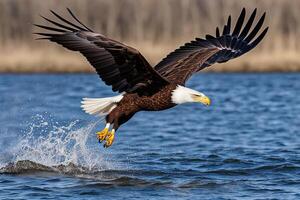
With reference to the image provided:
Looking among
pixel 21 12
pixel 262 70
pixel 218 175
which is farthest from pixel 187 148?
pixel 21 12

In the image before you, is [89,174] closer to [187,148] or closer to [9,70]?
[187,148]

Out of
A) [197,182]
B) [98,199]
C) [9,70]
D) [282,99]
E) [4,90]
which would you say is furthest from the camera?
[9,70]

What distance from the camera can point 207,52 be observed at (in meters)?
9.73

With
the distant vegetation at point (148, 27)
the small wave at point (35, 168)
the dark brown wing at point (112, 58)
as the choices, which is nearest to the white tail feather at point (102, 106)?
the dark brown wing at point (112, 58)

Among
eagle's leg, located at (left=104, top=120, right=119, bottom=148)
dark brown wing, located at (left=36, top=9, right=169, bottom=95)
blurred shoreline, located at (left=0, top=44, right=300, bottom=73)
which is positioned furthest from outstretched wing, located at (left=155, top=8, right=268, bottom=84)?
blurred shoreline, located at (left=0, top=44, right=300, bottom=73)

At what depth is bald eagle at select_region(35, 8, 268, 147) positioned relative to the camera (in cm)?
808

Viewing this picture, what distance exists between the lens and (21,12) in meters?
26.0

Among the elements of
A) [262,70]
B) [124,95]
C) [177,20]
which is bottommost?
[124,95]

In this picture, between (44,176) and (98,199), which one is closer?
(98,199)

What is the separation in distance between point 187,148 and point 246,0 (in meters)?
14.4

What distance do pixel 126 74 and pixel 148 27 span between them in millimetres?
17139

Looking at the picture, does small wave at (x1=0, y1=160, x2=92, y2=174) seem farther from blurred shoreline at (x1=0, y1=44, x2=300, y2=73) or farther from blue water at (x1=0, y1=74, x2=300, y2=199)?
blurred shoreline at (x1=0, y1=44, x2=300, y2=73)

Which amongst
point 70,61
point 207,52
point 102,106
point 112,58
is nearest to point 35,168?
point 102,106

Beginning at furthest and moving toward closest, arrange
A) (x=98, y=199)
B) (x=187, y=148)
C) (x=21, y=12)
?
(x=21, y=12)
(x=187, y=148)
(x=98, y=199)
